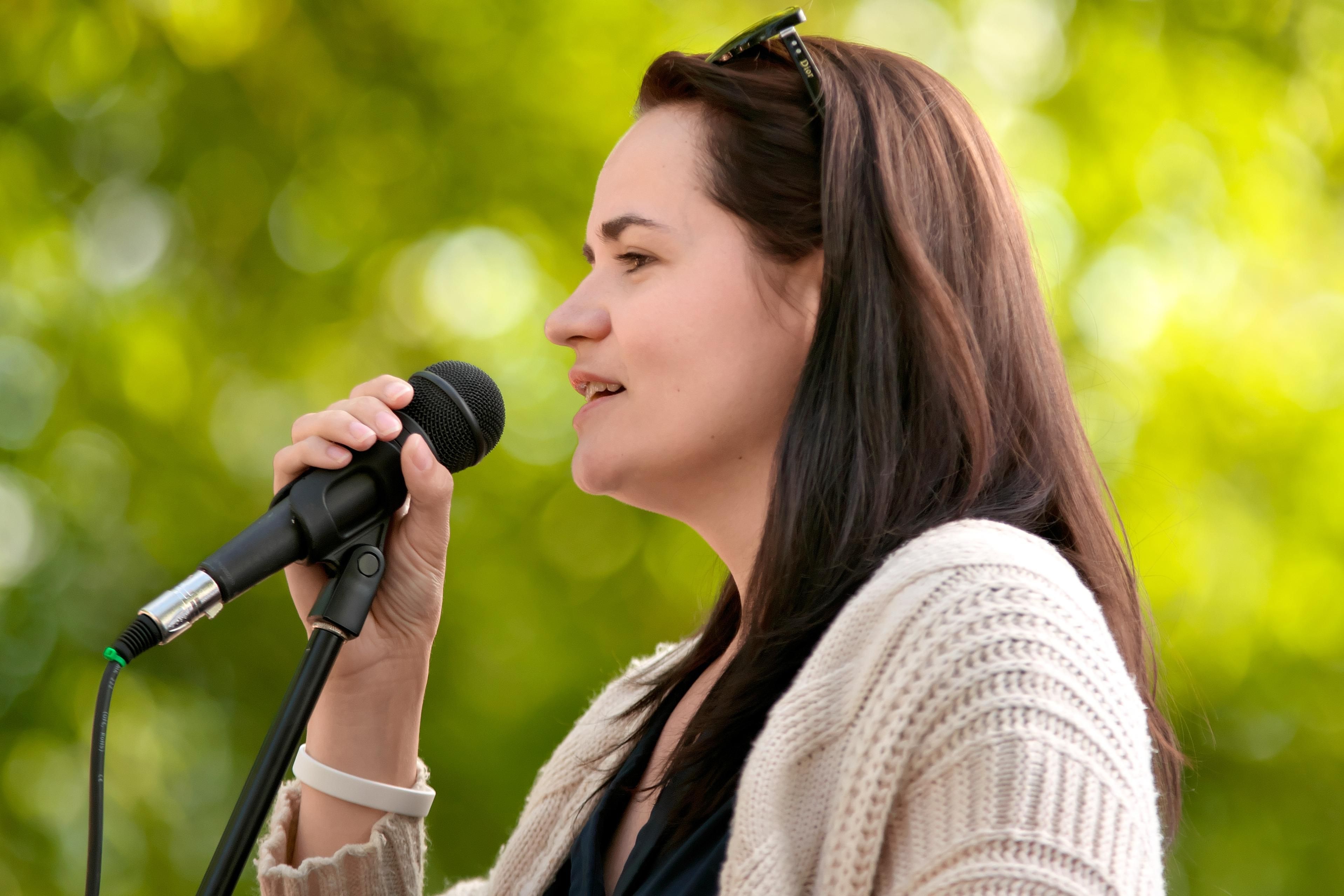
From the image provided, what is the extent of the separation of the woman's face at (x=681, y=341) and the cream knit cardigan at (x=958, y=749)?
0.38m

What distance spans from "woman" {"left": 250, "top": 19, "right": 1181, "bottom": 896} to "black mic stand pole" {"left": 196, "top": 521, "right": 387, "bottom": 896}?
126 mm

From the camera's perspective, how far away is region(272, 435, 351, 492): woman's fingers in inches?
50.3

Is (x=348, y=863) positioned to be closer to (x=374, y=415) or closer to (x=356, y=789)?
(x=356, y=789)

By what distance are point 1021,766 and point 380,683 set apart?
1.04 metres

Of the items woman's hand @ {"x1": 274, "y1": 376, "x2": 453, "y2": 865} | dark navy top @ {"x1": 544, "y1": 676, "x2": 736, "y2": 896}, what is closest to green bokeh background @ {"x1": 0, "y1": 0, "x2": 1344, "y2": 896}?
woman's hand @ {"x1": 274, "y1": 376, "x2": 453, "y2": 865}

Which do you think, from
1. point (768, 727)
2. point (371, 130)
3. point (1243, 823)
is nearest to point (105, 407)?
point (371, 130)

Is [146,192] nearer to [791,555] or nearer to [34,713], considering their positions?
[34,713]

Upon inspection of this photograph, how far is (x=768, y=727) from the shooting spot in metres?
0.98

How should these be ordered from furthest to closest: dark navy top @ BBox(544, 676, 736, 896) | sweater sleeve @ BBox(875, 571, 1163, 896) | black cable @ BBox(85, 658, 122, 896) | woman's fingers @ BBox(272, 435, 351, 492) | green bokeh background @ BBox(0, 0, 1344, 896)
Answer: green bokeh background @ BBox(0, 0, 1344, 896), woman's fingers @ BBox(272, 435, 351, 492), dark navy top @ BBox(544, 676, 736, 896), black cable @ BBox(85, 658, 122, 896), sweater sleeve @ BBox(875, 571, 1163, 896)

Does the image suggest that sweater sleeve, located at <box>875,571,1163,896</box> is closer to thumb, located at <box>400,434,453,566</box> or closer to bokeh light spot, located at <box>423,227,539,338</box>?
thumb, located at <box>400,434,453,566</box>

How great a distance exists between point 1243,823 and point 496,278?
2322 millimetres

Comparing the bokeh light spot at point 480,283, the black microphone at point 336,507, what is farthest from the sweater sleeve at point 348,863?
the bokeh light spot at point 480,283

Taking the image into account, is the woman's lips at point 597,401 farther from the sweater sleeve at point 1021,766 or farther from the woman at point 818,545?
the sweater sleeve at point 1021,766

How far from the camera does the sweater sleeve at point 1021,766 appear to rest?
843 millimetres
